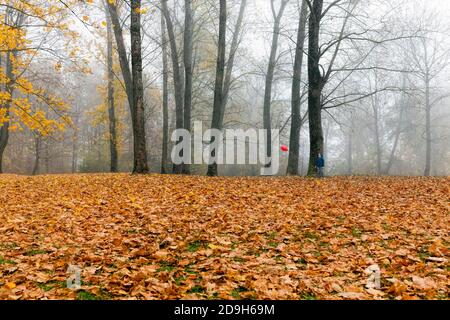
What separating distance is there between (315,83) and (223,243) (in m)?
10.00

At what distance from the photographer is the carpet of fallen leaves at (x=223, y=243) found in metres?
4.02

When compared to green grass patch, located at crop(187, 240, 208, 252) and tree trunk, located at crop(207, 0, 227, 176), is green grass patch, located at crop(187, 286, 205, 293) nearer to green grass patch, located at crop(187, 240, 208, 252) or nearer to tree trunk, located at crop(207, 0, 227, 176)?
green grass patch, located at crop(187, 240, 208, 252)

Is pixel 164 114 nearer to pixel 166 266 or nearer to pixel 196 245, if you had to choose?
pixel 196 245

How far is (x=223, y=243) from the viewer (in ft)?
18.7

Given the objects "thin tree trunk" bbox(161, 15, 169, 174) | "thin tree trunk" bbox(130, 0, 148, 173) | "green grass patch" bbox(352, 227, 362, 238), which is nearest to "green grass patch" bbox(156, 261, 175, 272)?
"green grass patch" bbox(352, 227, 362, 238)

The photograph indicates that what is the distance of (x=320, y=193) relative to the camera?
33.5 ft

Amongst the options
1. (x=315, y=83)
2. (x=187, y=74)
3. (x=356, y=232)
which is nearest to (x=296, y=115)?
(x=315, y=83)

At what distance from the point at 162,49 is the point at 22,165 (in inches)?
953

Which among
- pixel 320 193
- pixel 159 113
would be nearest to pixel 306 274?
pixel 320 193

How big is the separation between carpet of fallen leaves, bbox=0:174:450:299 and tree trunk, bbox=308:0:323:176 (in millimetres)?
4340

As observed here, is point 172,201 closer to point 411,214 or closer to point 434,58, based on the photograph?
point 411,214

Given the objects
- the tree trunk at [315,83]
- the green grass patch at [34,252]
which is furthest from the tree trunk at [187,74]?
the green grass patch at [34,252]

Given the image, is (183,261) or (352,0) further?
(352,0)

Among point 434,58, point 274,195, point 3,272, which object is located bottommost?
point 3,272
